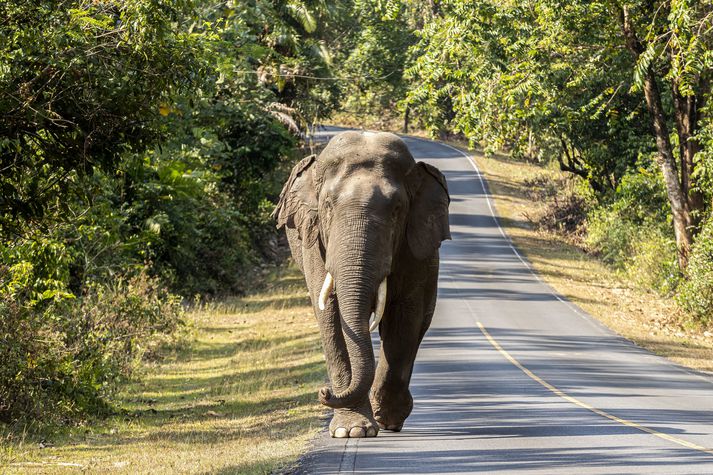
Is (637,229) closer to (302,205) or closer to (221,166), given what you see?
(221,166)

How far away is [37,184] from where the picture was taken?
462 inches

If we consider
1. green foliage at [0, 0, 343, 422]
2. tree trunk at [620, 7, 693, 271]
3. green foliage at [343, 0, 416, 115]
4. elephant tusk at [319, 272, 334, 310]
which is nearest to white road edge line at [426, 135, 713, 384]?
tree trunk at [620, 7, 693, 271]

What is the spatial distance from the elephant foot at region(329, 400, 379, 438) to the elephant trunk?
0.58 meters

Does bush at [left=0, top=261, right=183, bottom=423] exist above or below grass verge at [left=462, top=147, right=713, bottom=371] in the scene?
above

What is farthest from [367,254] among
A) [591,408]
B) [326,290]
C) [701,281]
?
[701,281]

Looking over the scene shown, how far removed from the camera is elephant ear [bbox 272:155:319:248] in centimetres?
1238

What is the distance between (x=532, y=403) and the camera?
52.6 ft

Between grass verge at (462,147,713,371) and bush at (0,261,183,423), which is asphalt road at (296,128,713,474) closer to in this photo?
grass verge at (462,147,713,371)

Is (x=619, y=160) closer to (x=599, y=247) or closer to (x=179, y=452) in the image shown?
(x=599, y=247)

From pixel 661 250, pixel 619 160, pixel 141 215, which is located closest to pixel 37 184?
pixel 141 215

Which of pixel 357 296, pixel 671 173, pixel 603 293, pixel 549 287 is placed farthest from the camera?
pixel 549 287

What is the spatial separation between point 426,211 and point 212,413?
6.28m

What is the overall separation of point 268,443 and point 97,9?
207 inches

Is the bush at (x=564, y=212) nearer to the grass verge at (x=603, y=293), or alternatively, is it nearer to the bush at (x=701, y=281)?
the grass verge at (x=603, y=293)
